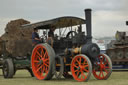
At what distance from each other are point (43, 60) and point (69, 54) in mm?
945

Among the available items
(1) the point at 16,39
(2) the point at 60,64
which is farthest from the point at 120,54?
(2) the point at 60,64

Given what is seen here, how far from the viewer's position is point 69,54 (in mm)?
9945

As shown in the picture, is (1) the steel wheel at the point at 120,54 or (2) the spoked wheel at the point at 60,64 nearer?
(2) the spoked wheel at the point at 60,64

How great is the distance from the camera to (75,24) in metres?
11.0

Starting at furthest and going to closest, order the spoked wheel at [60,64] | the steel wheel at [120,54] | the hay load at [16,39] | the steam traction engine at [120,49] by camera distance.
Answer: the steel wheel at [120,54] → the steam traction engine at [120,49] → the hay load at [16,39] → the spoked wheel at [60,64]

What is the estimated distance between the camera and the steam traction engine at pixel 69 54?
9.40m

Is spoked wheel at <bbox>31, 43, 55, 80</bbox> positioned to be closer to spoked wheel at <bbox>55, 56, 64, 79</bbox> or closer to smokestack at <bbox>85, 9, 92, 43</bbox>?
spoked wheel at <bbox>55, 56, 64, 79</bbox>

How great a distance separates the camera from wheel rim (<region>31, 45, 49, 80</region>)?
10.1 m

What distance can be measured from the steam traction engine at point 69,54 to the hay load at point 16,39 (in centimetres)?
136

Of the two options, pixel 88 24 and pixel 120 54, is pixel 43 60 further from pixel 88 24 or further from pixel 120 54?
pixel 120 54

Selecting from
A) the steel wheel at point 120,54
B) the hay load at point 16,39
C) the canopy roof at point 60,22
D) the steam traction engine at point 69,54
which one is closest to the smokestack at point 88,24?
the steam traction engine at point 69,54

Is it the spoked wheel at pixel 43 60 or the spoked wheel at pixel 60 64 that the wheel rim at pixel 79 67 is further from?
the spoked wheel at pixel 43 60

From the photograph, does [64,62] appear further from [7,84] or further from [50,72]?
[7,84]

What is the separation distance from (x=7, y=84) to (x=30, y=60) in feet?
9.61
